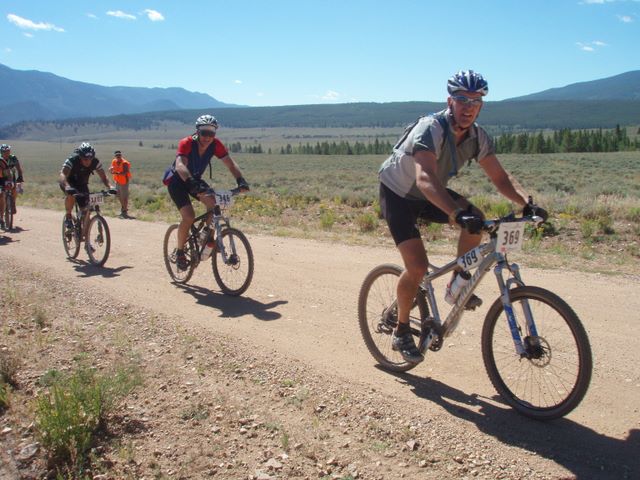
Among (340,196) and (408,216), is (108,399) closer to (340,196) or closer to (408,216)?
(408,216)

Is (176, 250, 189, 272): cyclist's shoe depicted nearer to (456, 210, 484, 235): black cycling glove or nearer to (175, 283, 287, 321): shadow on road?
(175, 283, 287, 321): shadow on road

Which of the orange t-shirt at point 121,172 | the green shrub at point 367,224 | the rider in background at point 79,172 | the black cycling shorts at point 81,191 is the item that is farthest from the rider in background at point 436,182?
the orange t-shirt at point 121,172

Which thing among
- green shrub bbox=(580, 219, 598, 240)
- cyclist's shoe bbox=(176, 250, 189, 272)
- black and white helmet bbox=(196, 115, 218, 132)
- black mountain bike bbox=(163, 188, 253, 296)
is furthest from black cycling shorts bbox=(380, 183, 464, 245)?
green shrub bbox=(580, 219, 598, 240)

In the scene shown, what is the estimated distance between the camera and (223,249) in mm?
7574

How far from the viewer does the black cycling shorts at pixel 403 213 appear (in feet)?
14.9

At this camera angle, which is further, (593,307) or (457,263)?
(593,307)

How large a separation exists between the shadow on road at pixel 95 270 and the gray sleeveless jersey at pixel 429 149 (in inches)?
228

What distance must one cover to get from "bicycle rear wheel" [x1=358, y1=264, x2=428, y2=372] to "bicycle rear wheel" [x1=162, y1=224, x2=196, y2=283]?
3.51 metres

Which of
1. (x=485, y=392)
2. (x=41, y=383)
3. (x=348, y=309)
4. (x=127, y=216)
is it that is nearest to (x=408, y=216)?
(x=485, y=392)

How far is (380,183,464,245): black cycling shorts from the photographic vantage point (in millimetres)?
4533

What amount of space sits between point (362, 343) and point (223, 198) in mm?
2810

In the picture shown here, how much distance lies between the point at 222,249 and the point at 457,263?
395 cm

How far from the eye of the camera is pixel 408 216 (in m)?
4.57

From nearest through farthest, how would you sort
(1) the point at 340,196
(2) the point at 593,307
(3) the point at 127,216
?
(2) the point at 593,307, (3) the point at 127,216, (1) the point at 340,196
